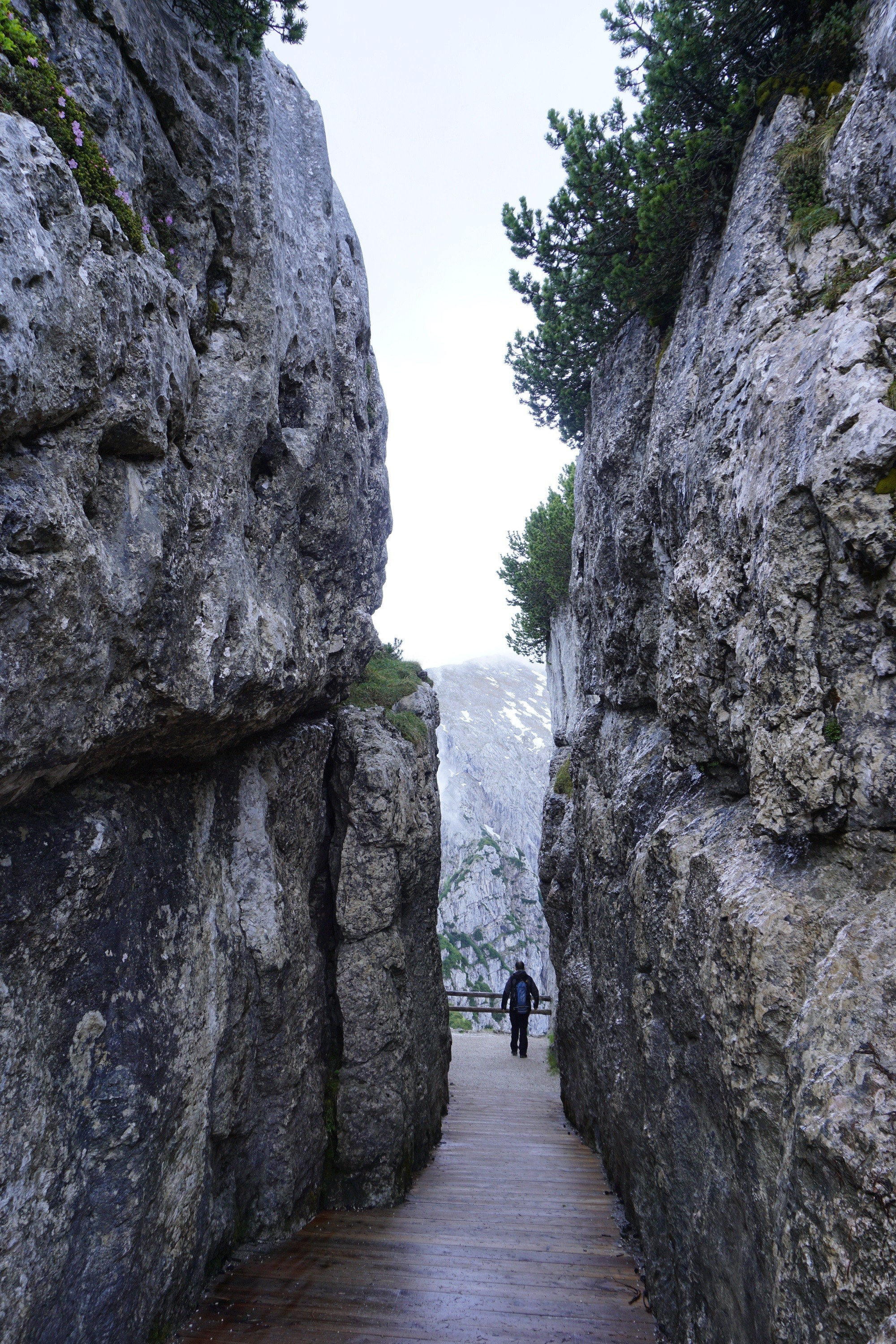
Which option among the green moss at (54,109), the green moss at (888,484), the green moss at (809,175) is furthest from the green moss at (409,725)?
the green moss at (888,484)

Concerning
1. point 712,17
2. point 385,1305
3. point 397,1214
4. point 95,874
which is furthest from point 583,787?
point 712,17

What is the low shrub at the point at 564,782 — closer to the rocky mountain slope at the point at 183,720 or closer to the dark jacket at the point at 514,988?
the dark jacket at the point at 514,988

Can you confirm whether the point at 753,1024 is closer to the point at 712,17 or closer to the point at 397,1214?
the point at 397,1214

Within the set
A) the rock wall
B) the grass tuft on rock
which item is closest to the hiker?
the grass tuft on rock

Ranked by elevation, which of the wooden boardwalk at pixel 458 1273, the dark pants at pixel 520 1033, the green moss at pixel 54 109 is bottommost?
the wooden boardwalk at pixel 458 1273

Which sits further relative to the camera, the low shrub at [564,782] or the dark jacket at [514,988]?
the dark jacket at [514,988]

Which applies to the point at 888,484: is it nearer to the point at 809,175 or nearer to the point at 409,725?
the point at 809,175

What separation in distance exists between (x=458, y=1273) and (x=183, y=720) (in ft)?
21.1

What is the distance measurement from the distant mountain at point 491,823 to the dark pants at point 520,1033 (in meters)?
42.1

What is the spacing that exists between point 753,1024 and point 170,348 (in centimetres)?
698

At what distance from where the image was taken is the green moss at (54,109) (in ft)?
17.3

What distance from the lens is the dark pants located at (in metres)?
21.2

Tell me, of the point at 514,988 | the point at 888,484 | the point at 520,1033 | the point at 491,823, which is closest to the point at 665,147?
the point at 888,484

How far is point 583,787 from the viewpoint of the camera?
13.7 metres
